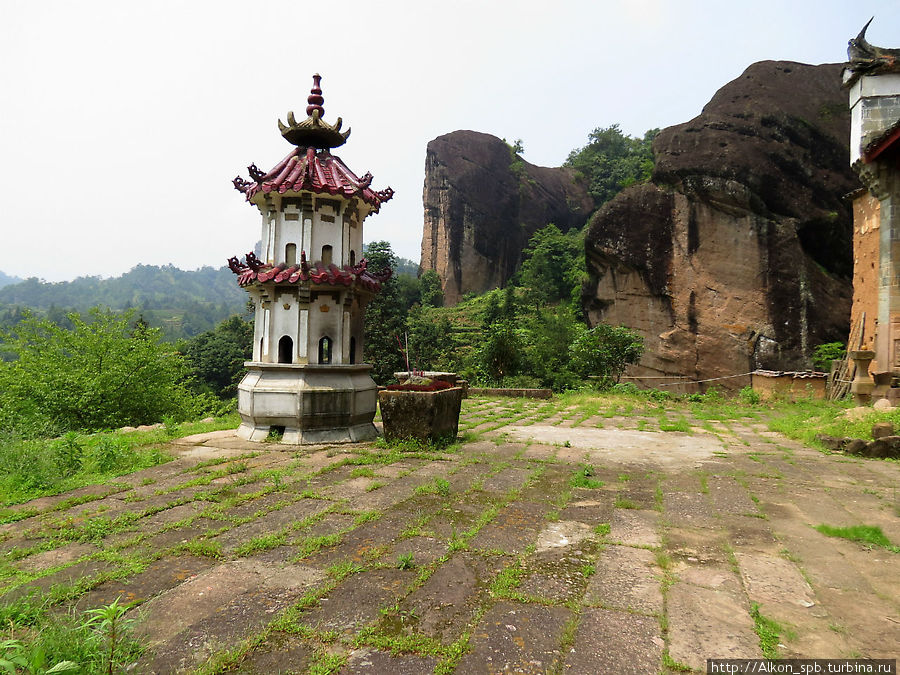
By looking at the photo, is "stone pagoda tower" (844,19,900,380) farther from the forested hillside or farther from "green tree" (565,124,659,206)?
the forested hillside

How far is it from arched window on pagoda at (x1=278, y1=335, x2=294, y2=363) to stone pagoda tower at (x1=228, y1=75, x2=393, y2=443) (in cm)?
2

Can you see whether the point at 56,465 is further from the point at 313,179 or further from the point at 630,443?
the point at 630,443

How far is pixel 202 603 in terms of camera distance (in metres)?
2.59

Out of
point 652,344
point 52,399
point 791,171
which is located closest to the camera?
point 52,399

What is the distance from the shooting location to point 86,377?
1163 cm

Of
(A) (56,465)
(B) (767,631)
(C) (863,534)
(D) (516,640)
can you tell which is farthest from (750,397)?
(A) (56,465)

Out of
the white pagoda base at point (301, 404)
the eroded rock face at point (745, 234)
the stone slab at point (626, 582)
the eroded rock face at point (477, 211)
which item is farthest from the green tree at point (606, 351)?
the eroded rock face at point (477, 211)

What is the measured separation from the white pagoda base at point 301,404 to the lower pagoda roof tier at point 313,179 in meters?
2.87

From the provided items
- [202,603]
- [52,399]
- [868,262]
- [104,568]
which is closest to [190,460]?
[104,568]

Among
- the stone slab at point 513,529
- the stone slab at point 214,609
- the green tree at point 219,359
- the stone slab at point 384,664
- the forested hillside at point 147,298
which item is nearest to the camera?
the stone slab at point 384,664

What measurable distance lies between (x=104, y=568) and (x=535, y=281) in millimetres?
41087

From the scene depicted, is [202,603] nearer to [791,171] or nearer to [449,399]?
[449,399]

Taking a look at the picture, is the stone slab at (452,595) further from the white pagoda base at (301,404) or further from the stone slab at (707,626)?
the white pagoda base at (301,404)

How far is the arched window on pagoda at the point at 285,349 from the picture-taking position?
796cm
